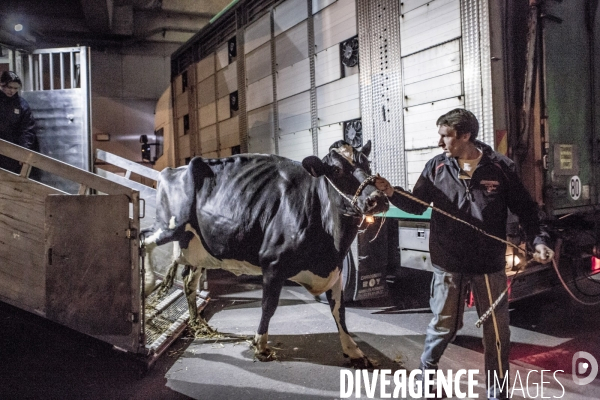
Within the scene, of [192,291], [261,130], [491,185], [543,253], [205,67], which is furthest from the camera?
[205,67]

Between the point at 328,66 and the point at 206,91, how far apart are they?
445 cm

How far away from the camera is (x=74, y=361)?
13.8ft

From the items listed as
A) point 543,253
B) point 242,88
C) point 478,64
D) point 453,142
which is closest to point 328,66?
point 478,64

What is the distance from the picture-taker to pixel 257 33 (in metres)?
7.75

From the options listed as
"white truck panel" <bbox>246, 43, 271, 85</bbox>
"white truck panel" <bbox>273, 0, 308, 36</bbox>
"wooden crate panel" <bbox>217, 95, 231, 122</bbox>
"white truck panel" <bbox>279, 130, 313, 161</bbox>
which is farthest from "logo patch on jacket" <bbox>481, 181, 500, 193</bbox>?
"wooden crate panel" <bbox>217, 95, 231, 122</bbox>

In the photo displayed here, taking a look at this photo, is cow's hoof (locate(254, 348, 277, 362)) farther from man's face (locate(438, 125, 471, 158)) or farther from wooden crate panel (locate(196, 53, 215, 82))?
wooden crate panel (locate(196, 53, 215, 82))

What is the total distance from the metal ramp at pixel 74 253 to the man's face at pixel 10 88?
7.42 ft

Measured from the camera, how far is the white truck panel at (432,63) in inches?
173

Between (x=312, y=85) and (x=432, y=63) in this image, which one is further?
(x=312, y=85)

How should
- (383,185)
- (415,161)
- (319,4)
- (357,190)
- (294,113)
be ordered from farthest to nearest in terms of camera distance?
(294,113) < (319,4) < (415,161) < (357,190) < (383,185)

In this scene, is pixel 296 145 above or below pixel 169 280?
above

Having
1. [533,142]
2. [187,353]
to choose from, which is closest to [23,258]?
[187,353]

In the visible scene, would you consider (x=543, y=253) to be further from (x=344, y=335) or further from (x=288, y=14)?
(x=288, y=14)

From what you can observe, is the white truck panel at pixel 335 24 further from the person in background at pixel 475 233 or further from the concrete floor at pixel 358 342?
the concrete floor at pixel 358 342
